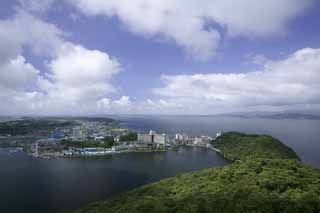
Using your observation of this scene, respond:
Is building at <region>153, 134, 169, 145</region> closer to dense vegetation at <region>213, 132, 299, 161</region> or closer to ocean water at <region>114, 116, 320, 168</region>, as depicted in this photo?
dense vegetation at <region>213, 132, 299, 161</region>

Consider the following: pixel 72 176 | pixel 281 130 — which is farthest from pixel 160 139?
pixel 281 130

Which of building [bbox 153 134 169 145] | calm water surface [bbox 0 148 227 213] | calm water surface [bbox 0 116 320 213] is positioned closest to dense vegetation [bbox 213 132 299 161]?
calm water surface [bbox 0 116 320 213]

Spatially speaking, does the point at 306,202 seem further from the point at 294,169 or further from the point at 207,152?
the point at 207,152

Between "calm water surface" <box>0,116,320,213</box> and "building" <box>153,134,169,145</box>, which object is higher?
"building" <box>153,134,169,145</box>

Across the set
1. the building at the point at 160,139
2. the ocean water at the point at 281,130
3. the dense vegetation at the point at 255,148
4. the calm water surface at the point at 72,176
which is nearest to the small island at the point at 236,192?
the calm water surface at the point at 72,176

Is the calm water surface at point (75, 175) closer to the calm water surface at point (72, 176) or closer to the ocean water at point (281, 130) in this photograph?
the calm water surface at point (72, 176)
